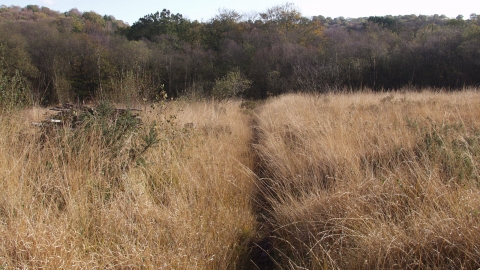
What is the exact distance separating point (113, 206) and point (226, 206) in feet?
3.44

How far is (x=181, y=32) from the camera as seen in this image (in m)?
40.9

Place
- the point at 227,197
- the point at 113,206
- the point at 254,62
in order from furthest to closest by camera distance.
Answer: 1. the point at 254,62
2. the point at 227,197
3. the point at 113,206

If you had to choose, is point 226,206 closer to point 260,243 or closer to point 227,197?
point 227,197

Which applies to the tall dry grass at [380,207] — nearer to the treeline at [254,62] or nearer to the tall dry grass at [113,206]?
the tall dry grass at [113,206]

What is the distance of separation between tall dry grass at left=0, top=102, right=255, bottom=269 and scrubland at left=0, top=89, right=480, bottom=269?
0.05 feet

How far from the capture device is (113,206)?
8.69 feet

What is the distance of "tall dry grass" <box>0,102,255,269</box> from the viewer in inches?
84.9

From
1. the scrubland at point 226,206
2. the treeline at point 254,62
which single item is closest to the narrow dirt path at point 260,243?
the scrubland at point 226,206

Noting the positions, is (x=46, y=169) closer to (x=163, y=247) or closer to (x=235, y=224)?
(x=163, y=247)

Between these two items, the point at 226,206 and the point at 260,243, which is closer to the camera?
the point at 260,243

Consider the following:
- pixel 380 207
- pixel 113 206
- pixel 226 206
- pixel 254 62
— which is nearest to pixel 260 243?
pixel 226 206

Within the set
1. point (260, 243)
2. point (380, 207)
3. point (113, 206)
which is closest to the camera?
point (380, 207)

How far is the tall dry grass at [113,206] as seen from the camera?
84.9 inches

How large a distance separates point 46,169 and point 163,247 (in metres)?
1.68
